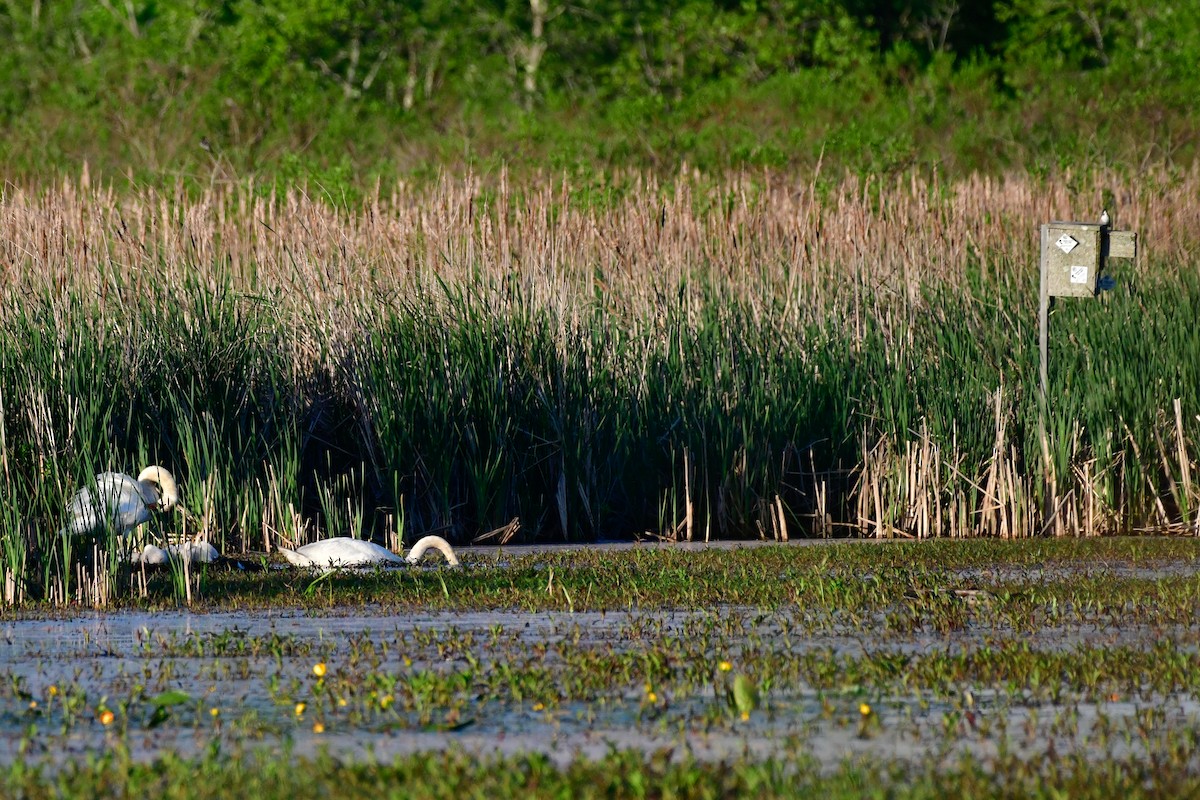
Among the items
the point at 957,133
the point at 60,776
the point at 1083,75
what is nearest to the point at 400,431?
the point at 60,776

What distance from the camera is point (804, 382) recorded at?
10.2 meters

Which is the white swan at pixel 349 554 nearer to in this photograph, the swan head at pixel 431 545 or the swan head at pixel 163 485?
the swan head at pixel 431 545

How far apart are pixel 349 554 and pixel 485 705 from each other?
3.06 metres

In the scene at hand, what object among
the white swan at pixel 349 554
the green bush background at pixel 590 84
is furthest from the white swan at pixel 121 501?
the green bush background at pixel 590 84

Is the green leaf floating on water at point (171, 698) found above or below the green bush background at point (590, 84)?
below

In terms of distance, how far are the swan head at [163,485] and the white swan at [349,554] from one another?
622mm

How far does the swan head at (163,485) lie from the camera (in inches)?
342

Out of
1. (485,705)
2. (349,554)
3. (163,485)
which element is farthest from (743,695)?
(163,485)

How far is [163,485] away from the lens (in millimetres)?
8773

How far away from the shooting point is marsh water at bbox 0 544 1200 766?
491cm

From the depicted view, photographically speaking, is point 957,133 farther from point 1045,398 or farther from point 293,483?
point 293,483

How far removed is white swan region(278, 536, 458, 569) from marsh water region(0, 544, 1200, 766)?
1439mm

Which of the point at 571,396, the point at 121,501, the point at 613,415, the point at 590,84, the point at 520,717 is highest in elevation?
the point at 590,84

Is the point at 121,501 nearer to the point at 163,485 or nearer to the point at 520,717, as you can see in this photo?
the point at 163,485
